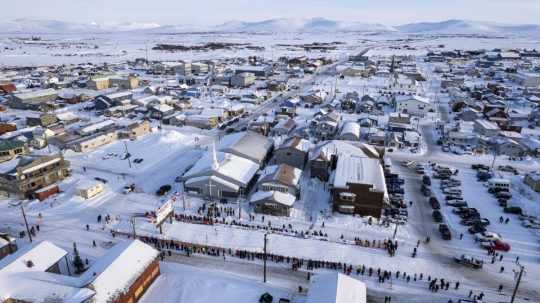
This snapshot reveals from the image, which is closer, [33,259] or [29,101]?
[33,259]

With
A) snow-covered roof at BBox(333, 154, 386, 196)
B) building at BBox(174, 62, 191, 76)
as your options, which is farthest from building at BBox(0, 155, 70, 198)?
building at BBox(174, 62, 191, 76)

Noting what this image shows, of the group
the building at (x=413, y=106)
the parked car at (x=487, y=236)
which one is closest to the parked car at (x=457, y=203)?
the parked car at (x=487, y=236)

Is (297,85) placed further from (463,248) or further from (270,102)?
(463,248)

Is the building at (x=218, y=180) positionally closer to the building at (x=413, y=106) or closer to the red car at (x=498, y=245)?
the red car at (x=498, y=245)

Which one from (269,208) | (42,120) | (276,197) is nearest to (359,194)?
(276,197)

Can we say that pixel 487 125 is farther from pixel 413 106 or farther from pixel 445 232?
pixel 445 232

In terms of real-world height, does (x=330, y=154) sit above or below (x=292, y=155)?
above
